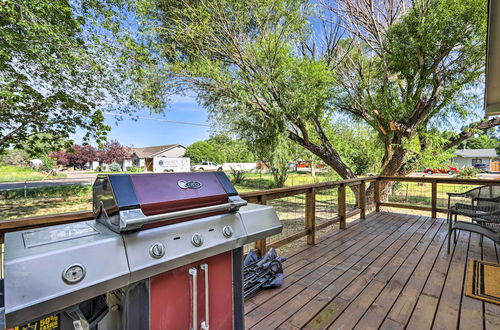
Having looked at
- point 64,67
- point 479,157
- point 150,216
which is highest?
point 64,67

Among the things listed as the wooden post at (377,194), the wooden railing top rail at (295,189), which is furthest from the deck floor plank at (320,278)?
the wooden post at (377,194)

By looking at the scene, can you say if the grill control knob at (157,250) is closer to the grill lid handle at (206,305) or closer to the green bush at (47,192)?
the grill lid handle at (206,305)

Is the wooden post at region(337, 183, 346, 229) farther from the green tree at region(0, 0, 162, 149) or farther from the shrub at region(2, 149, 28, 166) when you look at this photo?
the shrub at region(2, 149, 28, 166)

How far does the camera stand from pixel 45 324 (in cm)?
74

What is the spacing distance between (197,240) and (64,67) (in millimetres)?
6051

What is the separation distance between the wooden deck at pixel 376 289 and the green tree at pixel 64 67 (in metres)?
5.53

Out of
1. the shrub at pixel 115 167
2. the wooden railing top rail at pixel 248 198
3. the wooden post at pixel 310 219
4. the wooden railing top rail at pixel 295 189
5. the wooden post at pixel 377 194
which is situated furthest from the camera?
the shrub at pixel 115 167

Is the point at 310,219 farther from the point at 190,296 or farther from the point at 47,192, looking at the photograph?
the point at 47,192

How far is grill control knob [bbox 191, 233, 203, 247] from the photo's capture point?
99cm

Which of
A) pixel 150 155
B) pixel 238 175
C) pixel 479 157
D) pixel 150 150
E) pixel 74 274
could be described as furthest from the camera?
pixel 479 157

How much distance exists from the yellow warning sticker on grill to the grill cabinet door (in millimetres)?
286

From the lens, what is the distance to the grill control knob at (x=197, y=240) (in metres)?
0.99

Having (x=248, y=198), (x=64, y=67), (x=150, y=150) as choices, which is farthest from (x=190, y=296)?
(x=150, y=150)

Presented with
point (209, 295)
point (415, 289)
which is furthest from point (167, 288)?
point (415, 289)
